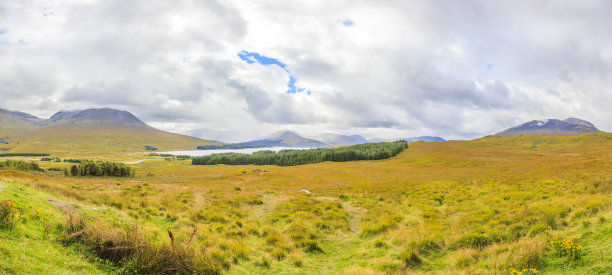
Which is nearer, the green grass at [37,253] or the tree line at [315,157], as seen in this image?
the green grass at [37,253]

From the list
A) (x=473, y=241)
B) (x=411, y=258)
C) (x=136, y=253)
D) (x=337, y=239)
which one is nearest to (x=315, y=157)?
(x=337, y=239)

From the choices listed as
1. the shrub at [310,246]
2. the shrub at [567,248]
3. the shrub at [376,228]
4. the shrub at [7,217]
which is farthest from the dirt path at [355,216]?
the shrub at [7,217]

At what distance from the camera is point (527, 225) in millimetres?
10539

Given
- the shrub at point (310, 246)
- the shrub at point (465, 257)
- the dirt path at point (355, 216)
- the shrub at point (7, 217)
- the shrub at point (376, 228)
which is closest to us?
the shrub at point (7, 217)

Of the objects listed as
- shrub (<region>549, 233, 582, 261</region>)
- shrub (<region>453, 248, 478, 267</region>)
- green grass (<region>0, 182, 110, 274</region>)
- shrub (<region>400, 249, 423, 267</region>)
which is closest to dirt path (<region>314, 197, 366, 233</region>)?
shrub (<region>400, 249, 423, 267</region>)

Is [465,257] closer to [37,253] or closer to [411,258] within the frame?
[411,258]

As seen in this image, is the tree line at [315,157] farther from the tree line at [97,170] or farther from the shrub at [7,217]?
the shrub at [7,217]

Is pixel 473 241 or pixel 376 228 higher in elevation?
pixel 473 241

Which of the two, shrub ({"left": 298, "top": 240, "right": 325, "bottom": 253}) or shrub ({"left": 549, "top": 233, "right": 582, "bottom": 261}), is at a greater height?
shrub ({"left": 549, "top": 233, "right": 582, "bottom": 261})

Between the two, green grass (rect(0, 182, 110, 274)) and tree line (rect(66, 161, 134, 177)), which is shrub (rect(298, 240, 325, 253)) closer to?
green grass (rect(0, 182, 110, 274))

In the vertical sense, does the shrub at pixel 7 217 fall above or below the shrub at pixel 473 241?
above

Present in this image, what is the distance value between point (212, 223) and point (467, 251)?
13426 mm

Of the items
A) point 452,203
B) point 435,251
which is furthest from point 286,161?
point 435,251

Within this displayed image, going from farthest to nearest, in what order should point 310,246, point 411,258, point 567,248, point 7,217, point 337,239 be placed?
point 337,239
point 310,246
point 411,258
point 7,217
point 567,248
